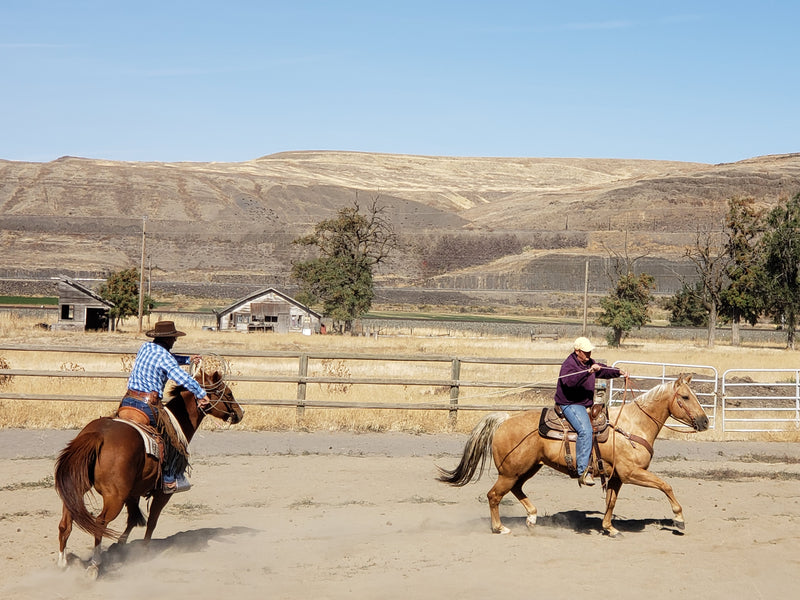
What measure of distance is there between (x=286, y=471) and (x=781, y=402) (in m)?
15.8

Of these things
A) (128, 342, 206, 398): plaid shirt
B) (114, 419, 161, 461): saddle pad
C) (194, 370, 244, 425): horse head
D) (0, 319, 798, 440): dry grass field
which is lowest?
(0, 319, 798, 440): dry grass field

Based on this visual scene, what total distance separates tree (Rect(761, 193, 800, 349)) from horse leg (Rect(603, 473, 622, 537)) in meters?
47.6

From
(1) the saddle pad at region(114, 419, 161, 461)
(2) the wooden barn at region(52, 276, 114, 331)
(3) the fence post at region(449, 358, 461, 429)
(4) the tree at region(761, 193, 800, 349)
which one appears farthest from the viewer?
(2) the wooden barn at region(52, 276, 114, 331)

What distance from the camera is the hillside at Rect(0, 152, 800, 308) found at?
122812 millimetres

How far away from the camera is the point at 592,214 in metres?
161

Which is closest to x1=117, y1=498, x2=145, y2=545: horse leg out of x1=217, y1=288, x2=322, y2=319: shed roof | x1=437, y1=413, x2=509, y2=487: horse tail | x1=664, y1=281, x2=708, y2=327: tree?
x1=437, y1=413, x2=509, y2=487: horse tail

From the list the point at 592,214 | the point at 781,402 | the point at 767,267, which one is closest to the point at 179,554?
the point at 781,402

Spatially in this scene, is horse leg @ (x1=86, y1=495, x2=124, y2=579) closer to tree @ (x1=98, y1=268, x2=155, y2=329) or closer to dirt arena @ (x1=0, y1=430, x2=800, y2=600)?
dirt arena @ (x1=0, y1=430, x2=800, y2=600)

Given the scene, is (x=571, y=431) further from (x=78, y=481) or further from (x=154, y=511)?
(x=78, y=481)

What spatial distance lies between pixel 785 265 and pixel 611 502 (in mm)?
49683

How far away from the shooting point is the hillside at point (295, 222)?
403 feet

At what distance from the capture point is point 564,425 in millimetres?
9328

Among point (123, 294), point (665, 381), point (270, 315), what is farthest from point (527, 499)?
point (270, 315)

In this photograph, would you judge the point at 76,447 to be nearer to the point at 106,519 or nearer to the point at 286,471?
the point at 106,519
